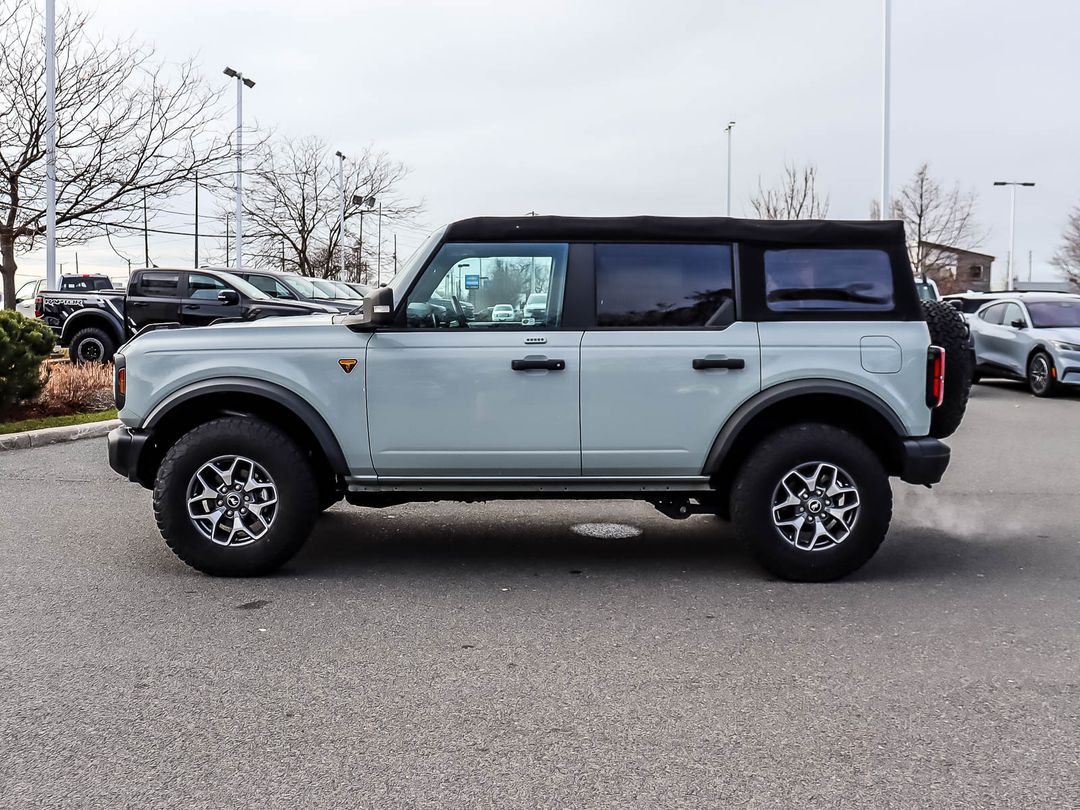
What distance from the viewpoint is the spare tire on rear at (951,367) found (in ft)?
18.8

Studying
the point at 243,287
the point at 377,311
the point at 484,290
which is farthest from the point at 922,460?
the point at 243,287

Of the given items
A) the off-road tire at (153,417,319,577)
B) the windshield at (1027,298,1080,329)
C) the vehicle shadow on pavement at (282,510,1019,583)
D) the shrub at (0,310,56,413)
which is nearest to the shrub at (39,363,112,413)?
the shrub at (0,310,56,413)

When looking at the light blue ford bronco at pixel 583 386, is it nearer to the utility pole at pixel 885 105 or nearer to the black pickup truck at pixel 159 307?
the black pickup truck at pixel 159 307

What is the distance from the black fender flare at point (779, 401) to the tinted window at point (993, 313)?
13.7 metres

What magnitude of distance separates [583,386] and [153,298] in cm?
1242

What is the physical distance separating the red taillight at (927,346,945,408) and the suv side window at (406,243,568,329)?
2.00 metres

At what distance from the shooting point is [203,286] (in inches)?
629

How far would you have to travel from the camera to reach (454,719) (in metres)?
3.58

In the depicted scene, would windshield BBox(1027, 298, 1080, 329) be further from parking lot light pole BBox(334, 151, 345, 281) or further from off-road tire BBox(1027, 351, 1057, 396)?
parking lot light pole BBox(334, 151, 345, 281)

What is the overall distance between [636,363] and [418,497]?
4.62ft

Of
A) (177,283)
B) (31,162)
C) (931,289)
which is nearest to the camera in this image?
(177,283)

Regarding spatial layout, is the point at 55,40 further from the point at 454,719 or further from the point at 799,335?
the point at 454,719

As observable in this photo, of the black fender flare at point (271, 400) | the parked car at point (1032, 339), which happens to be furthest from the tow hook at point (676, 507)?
the parked car at point (1032, 339)

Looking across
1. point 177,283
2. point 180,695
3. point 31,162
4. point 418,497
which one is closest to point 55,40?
point 31,162
